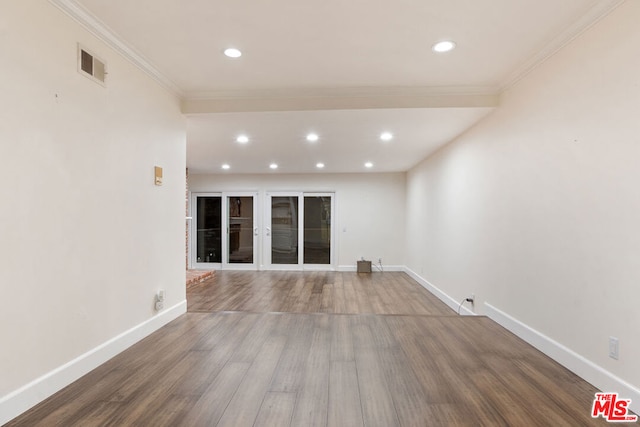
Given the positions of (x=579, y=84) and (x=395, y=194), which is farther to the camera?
(x=395, y=194)

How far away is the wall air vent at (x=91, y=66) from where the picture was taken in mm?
2147

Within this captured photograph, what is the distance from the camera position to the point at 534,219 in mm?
2688

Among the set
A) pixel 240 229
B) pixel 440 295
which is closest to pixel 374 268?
pixel 440 295

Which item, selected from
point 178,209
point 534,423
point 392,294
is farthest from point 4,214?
point 392,294

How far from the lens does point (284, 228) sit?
8.18m

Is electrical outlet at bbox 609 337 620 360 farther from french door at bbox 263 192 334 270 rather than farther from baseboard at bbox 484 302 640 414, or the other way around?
french door at bbox 263 192 334 270

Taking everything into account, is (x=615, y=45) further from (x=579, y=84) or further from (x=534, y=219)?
(x=534, y=219)

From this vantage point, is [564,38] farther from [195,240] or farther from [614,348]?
[195,240]

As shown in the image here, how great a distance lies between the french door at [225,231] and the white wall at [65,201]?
206 inches

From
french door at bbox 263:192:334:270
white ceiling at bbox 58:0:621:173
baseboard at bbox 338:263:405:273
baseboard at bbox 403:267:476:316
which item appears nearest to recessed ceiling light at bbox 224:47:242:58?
white ceiling at bbox 58:0:621:173

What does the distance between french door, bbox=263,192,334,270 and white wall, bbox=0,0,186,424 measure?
5194mm

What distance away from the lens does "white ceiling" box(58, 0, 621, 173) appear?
2064 millimetres

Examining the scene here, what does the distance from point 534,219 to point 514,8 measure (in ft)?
5.19

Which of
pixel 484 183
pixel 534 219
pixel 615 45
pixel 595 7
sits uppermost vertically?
pixel 595 7
